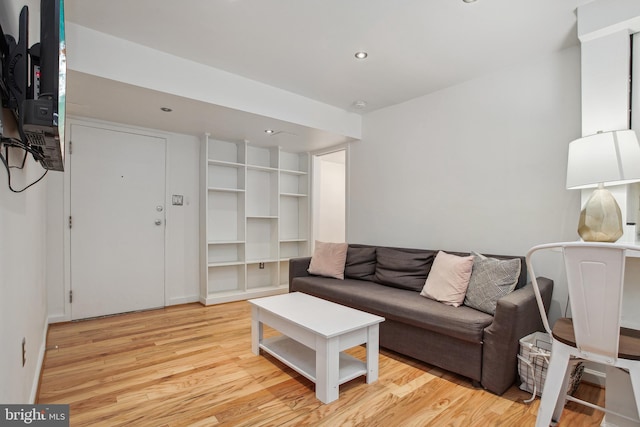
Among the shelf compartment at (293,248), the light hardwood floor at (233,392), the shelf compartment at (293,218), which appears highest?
the shelf compartment at (293,218)

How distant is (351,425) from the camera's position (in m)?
1.72

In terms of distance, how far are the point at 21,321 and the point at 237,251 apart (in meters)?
3.02

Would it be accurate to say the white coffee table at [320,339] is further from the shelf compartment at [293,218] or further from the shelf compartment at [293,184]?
the shelf compartment at [293,184]

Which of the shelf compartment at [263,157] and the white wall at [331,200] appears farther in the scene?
the white wall at [331,200]

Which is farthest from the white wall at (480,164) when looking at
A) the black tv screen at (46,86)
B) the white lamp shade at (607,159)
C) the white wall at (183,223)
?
the black tv screen at (46,86)

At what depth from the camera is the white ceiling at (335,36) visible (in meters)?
2.08

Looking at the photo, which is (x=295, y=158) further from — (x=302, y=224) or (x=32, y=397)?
(x=32, y=397)

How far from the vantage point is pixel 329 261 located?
3.66m

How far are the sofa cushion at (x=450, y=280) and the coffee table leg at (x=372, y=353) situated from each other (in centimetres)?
70

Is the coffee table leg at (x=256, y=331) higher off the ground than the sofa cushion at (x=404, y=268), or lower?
lower

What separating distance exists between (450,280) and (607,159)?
1.26m

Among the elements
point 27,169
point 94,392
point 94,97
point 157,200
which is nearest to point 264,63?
point 94,97

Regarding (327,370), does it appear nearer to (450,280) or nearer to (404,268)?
(450,280)

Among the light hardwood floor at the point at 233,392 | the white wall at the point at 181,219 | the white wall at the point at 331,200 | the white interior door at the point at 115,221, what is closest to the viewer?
the light hardwood floor at the point at 233,392
